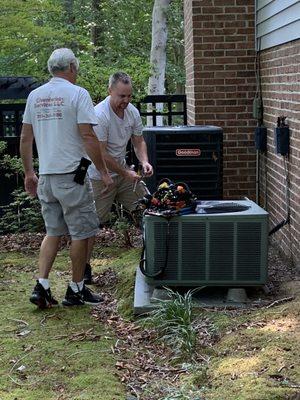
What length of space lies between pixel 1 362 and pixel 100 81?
5442mm

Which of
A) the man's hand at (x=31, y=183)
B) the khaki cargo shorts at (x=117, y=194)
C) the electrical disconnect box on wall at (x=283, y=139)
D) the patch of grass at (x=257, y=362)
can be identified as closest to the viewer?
the patch of grass at (x=257, y=362)

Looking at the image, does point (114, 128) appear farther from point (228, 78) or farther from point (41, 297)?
point (228, 78)

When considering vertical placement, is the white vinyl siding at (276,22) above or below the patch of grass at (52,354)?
above

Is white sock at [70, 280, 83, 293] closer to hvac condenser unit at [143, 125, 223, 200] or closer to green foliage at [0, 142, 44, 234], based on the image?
hvac condenser unit at [143, 125, 223, 200]

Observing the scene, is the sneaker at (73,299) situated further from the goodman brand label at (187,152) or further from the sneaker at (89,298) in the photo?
the goodman brand label at (187,152)

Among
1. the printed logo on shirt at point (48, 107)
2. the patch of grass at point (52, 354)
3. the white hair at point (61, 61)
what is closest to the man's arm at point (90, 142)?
the printed logo on shirt at point (48, 107)

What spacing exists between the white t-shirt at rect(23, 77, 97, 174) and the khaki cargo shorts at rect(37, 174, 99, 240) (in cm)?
10

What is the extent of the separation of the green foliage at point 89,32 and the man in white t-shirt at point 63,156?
6.87 meters

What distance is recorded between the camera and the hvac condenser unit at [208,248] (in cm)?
571

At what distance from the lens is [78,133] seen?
18.9 ft

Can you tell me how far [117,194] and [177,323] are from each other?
7.75 ft

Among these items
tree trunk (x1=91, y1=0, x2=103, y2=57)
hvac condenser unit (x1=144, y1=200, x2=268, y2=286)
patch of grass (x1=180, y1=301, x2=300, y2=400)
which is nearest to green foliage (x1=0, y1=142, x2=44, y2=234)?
hvac condenser unit (x1=144, y1=200, x2=268, y2=286)

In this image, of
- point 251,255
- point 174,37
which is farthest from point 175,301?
point 174,37

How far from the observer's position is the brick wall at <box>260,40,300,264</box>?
6.85 meters
